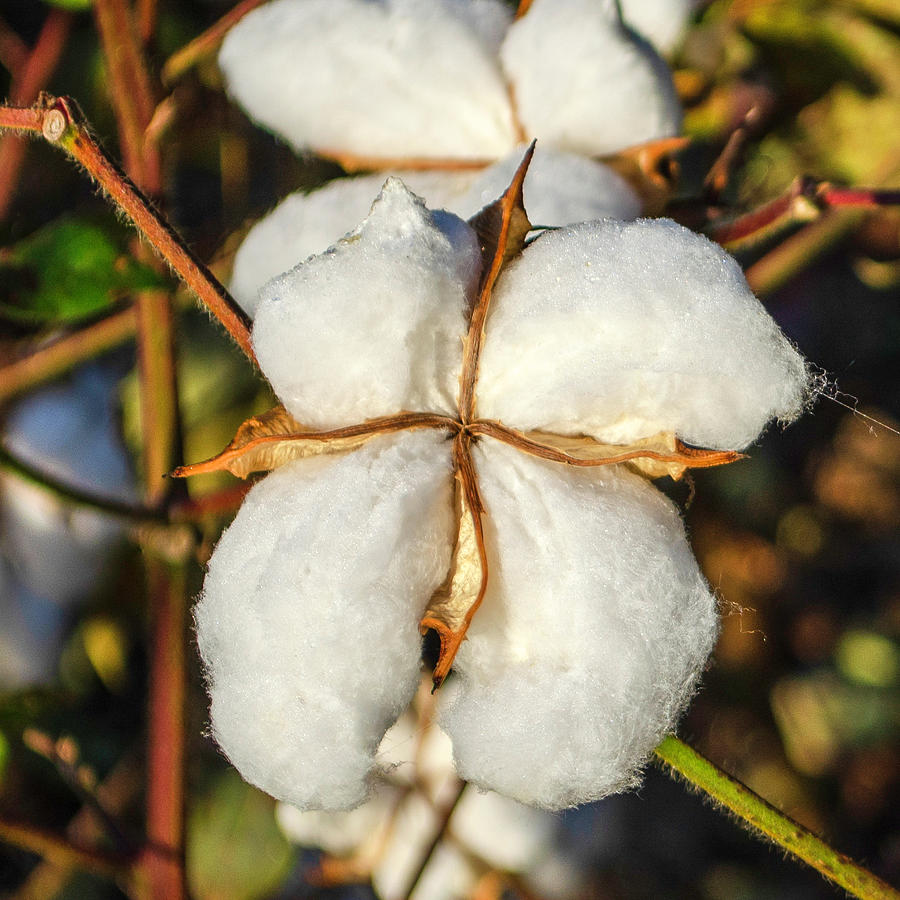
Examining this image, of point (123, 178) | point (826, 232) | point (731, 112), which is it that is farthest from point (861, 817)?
point (123, 178)

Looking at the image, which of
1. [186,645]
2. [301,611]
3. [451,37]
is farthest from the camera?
[186,645]

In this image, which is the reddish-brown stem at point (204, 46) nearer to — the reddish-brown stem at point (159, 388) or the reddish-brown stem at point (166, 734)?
the reddish-brown stem at point (159, 388)

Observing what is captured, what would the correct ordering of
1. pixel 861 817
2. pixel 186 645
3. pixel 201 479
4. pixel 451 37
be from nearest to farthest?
pixel 451 37 < pixel 186 645 < pixel 201 479 < pixel 861 817

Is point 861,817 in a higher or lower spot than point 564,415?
lower

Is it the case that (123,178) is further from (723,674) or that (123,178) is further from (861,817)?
(861,817)

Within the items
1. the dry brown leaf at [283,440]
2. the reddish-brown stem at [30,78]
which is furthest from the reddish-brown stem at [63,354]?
the dry brown leaf at [283,440]

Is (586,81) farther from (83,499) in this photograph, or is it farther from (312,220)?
(83,499)

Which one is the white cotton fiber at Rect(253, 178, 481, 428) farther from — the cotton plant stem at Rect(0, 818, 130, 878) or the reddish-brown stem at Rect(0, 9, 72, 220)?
the reddish-brown stem at Rect(0, 9, 72, 220)
